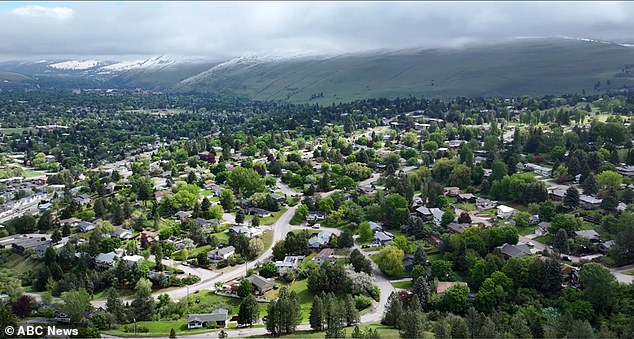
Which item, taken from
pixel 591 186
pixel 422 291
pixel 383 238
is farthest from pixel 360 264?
pixel 591 186

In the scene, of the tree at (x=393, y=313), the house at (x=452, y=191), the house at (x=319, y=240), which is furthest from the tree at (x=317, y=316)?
the house at (x=452, y=191)

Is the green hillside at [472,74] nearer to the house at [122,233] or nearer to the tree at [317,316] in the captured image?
the house at [122,233]

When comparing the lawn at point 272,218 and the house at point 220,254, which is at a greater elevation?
the house at point 220,254

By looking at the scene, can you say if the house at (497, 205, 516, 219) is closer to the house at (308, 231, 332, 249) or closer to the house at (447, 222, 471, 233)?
the house at (447, 222, 471, 233)

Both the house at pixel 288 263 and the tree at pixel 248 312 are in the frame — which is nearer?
the tree at pixel 248 312

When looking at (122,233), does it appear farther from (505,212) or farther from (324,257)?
(505,212)

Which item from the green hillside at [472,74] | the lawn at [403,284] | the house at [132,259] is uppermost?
the green hillside at [472,74]

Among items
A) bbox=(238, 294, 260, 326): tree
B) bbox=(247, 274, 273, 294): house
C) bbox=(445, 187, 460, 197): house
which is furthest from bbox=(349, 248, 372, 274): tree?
bbox=(445, 187, 460, 197): house
